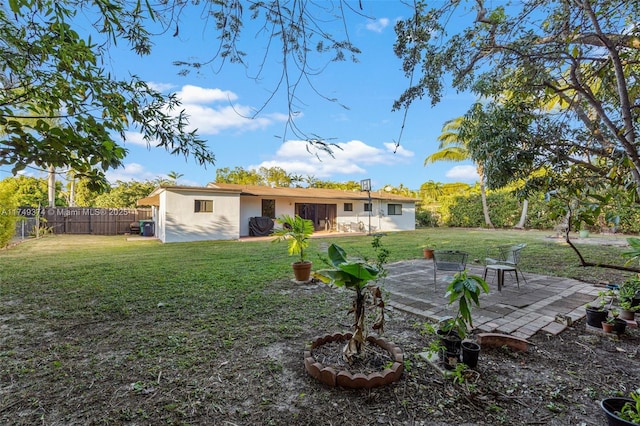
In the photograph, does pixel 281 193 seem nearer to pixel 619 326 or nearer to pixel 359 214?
pixel 359 214

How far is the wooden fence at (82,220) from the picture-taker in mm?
16562

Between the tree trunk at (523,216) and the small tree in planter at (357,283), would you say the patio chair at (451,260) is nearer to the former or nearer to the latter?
the small tree in planter at (357,283)

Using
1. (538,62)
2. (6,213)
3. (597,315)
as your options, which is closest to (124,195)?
(6,213)

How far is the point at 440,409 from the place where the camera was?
2094mm

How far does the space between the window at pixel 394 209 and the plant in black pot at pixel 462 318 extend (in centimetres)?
1912

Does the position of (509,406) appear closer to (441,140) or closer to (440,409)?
(440,409)

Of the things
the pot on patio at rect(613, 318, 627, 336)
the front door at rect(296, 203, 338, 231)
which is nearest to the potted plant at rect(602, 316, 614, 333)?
the pot on patio at rect(613, 318, 627, 336)

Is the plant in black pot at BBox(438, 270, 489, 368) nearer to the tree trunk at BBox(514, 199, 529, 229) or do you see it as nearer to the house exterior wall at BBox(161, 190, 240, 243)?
the house exterior wall at BBox(161, 190, 240, 243)

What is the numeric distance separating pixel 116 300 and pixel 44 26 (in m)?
3.97

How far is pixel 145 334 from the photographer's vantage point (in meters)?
3.38

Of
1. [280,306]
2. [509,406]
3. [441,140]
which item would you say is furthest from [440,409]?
[441,140]

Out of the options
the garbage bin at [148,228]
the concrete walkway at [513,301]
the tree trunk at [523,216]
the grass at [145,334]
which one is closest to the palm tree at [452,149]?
the tree trunk at [523,216]

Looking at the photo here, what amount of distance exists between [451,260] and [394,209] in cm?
1687

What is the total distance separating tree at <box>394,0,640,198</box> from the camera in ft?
11.2
